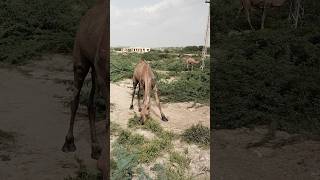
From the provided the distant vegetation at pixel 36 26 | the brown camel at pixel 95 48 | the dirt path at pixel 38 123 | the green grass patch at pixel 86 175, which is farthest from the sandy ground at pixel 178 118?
the distant vegetation at pixel 36 26

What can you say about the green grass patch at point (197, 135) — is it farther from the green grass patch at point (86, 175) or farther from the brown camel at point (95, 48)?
the brown camel at point (95, 48)

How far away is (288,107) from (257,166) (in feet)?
7.66

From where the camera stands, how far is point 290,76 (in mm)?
8062

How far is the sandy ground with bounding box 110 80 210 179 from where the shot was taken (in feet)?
15.8

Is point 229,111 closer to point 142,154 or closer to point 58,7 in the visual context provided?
point 142,154

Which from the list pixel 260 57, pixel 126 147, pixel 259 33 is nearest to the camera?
pixel 126 147

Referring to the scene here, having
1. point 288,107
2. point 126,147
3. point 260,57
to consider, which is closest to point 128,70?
point 260,57

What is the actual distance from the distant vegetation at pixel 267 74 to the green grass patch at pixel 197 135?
554 millimetres

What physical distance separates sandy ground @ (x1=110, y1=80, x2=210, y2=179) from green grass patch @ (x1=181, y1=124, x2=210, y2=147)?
0.10 metres

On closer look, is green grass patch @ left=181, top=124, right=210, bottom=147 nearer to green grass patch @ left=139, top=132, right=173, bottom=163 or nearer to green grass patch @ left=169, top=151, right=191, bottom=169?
green grass patch @ left=139, top=132, right=173, bottom=163

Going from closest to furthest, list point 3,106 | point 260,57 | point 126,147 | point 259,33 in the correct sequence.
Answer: point 126,147
point 3,106
point 260,57
point 259,33

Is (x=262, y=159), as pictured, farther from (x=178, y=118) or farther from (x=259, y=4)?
(x=259, y=4)

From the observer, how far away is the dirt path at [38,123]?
175 inches

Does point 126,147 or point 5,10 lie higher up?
point 5,10
